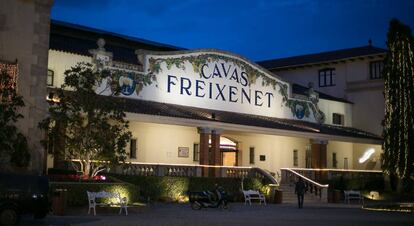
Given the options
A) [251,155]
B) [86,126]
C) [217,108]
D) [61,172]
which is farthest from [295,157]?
[86,126]

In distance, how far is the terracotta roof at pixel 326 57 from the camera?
4731 centimetres

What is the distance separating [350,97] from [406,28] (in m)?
12.8

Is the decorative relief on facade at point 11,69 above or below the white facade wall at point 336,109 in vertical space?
below

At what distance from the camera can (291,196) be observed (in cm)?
3350

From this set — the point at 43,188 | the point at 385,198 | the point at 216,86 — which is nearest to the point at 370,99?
the point at 385,198

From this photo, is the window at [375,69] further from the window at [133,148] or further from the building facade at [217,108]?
the window at [133,148]

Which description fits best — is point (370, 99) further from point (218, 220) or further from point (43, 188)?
point (43, 188)

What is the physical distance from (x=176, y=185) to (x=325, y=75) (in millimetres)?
24047

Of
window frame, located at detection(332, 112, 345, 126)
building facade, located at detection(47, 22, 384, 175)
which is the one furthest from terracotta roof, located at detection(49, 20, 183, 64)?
window frame, located at detection(332, 112, 345, 126)

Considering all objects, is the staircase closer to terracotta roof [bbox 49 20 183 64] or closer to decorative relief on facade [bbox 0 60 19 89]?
terracotta roof [bbox 49 20 183 64]

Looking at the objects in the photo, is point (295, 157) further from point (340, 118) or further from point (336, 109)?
point (340, 118)

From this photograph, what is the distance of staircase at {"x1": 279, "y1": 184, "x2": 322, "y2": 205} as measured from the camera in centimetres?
3314

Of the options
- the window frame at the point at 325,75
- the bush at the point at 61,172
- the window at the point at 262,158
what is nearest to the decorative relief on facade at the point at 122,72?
the bush at the point at 61,172

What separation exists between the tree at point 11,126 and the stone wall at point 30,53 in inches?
22.1
